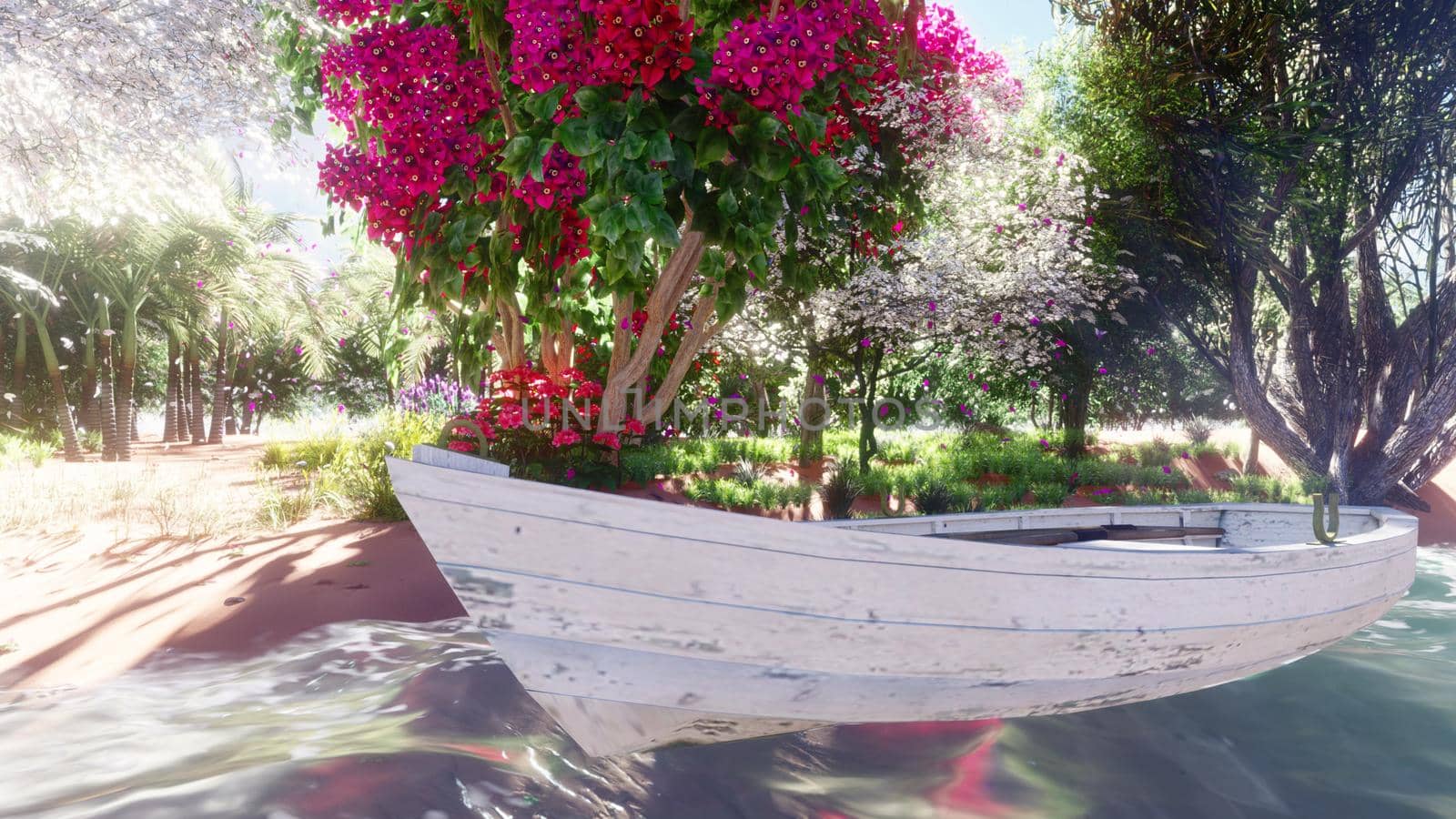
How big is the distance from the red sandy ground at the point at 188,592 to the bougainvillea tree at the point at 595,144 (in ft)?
6.49

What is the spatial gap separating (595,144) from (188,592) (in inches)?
158

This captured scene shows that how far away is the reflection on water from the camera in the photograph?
10.6 feet

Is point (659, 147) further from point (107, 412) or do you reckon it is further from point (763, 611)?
point (107, 412)

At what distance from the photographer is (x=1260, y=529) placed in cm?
592

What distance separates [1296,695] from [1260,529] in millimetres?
1174

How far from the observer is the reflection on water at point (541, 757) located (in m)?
3.24

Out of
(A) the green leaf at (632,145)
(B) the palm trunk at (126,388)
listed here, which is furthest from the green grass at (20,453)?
(A) the green leaf at (632,145)

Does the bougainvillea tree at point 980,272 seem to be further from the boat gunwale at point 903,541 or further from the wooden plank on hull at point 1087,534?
the boat gunwale at point 903,541

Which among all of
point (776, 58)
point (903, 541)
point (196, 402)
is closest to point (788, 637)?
point (903, 541)

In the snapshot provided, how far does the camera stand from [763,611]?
9.40 ft

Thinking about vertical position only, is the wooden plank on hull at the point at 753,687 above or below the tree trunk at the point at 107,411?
below

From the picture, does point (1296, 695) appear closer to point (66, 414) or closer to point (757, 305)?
point (757, 305)

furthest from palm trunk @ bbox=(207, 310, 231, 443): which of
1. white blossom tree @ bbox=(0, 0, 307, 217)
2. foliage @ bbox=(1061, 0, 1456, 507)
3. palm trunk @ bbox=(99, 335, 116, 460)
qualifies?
foliage @ bbox=(1061, 0, 1456, 507)

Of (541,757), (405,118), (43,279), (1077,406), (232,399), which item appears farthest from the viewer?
(232,399)
